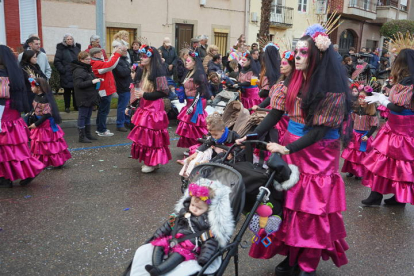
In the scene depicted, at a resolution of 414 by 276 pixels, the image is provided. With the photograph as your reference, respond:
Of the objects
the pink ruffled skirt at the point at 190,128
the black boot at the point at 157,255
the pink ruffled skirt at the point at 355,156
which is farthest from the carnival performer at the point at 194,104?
the black boot at the point at 157,255

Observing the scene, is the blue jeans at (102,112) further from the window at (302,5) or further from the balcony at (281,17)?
the window at (302,5)

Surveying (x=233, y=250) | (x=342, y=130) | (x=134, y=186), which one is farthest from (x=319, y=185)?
(x=134, y=186)

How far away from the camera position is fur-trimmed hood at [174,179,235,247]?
3.00 metres

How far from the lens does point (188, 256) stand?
2914 mm

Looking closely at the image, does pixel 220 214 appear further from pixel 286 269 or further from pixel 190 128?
pixel 190 128

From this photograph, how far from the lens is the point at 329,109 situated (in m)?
3.32

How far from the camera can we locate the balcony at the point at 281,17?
2408 centimetres

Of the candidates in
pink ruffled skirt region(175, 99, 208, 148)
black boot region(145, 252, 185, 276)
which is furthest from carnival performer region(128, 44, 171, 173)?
black boot region(145, 252, 185, 276)

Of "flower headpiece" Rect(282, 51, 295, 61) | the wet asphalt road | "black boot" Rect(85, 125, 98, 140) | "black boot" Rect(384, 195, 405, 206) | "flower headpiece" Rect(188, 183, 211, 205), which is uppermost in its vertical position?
"flower headpiece" Rect(282, 51, 295, 61)

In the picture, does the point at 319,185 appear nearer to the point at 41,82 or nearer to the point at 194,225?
the point at 194,225

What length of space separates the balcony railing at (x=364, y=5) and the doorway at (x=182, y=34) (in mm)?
15748

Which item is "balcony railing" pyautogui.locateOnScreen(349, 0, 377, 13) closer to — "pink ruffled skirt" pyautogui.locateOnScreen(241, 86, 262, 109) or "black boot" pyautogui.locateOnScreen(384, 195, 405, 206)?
"pink ruffled skirt" pyautogui.locateOnScreen(241, 86, 262, 109)

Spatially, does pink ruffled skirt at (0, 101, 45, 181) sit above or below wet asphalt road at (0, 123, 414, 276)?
above

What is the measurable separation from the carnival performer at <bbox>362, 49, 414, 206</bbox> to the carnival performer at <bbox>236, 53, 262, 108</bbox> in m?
3.98
